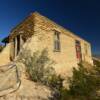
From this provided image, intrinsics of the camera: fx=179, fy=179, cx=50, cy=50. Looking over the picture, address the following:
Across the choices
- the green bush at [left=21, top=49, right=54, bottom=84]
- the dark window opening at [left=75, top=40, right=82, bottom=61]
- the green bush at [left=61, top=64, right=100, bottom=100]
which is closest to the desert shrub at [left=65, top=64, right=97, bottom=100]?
the green bush at [left=61, top=64, right=100, bottom=100]

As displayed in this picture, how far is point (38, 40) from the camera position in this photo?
1353 cm

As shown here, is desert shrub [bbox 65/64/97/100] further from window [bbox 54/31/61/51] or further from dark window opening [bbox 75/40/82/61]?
dark window opening [bbox 75/40/82/61]

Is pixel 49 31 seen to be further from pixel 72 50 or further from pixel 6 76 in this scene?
pixel 6 76

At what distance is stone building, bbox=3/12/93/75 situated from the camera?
13.6 metres

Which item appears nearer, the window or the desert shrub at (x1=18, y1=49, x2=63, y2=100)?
the desert shrub at (x1=18, y1=49, x2=63, y2=100)

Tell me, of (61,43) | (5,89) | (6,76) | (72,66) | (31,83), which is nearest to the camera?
(5,89)

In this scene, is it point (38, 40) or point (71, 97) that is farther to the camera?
point (38, 40)

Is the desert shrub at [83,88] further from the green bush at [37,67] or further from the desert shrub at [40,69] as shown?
the green bush at [37,67]

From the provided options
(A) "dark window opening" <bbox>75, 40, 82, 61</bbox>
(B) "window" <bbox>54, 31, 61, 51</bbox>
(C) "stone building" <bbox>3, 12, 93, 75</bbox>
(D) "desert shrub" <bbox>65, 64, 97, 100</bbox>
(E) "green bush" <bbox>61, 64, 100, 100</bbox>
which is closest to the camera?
(E) "green bush" <bbox>61, 64, 100, 100</bbox>

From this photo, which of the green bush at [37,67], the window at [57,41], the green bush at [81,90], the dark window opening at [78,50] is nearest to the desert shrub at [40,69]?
the green bush at [37,67]

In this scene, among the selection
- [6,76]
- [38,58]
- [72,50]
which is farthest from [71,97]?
[72,50]

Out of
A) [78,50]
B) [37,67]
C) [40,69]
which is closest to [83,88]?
[40,69]

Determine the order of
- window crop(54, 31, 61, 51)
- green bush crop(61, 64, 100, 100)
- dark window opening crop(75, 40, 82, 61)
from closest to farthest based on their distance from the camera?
1. green bush crop(61, 64, 100, 100)
2. window crop(54, 31, 61, 51)
3. dark window opening crop(75, 40, 82, 61)

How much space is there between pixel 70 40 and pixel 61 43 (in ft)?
6.52
